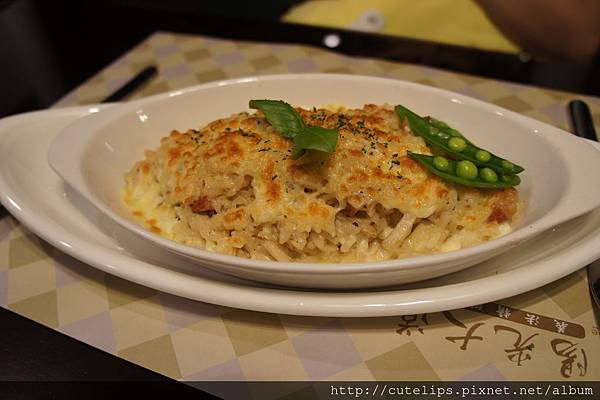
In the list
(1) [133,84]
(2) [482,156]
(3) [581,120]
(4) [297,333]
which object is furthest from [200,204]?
(3) [581,120]

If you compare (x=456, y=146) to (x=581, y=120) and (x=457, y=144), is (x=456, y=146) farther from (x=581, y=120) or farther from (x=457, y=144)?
(x=581, y=120)

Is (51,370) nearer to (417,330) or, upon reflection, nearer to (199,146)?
(199,146)

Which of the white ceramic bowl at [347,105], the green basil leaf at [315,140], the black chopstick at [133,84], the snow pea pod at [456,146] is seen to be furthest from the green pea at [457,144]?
the black chopstick at [133,84]

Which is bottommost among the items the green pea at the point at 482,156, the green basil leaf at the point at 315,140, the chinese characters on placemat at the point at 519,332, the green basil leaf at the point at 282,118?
the chinese characters on placemat at the point at 519,332

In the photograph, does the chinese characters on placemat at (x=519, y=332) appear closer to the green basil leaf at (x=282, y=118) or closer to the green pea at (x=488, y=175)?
the green pea at (x=488, y=175)

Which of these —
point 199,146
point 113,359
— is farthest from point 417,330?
point 199,146

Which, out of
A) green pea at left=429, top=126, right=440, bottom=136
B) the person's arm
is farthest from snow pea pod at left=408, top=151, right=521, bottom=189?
the person's arm
